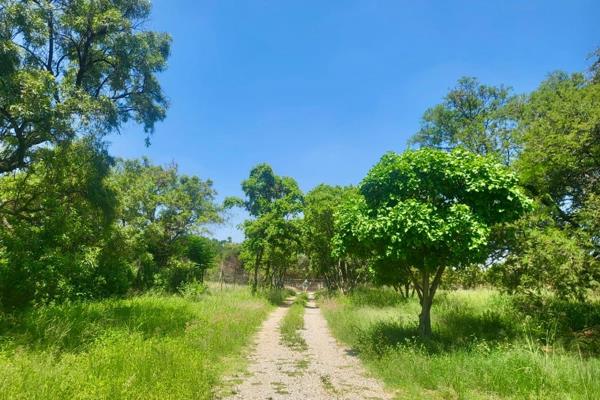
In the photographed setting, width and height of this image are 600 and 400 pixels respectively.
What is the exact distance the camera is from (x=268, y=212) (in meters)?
28.7

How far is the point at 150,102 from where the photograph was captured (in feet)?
45.2

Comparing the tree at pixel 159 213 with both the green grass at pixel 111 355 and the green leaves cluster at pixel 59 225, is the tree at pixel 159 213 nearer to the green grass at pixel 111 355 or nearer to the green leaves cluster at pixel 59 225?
the green leaves cluster at pixel 59 225

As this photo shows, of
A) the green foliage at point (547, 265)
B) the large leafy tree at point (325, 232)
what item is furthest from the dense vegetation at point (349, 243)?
the large leafy tree at point (325, 232)

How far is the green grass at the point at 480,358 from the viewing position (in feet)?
19.7

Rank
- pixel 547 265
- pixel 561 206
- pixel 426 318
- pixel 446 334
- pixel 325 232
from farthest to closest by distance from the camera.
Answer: pixel 325 232 < pixel 561 206 < pixel 446 334 < pixel 426 318 < pixel 547 265

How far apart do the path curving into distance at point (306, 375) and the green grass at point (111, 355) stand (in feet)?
2.25

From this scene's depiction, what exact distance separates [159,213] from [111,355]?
80.7 ft

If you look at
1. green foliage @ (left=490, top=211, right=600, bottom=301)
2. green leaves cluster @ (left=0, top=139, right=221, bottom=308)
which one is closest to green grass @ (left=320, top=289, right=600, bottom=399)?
green foliage @ (left=490, top=211, right=600, bottom=301)

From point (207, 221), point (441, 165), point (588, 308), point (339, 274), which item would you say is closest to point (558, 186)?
point (588, 308)

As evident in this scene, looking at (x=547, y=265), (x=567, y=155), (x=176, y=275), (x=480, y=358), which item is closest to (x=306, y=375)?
(x=480, y=358)

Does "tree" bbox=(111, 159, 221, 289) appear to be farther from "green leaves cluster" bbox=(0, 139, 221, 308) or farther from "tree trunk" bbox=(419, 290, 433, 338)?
"tree trunk" bbox=(419, 290, 433, 338)

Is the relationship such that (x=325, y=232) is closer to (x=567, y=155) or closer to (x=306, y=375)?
(x=567, y=155)

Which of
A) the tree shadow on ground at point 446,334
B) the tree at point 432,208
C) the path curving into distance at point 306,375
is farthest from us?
the tree shadow on ground at point 446,334

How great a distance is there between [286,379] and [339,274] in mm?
26575
